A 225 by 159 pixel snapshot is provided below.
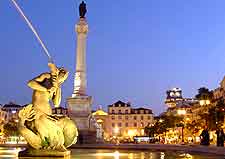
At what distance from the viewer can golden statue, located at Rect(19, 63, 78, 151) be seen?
19.4 meters

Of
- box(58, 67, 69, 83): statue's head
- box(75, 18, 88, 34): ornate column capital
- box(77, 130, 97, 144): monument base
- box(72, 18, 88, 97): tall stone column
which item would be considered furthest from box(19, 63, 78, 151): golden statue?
box(75, 18, 88, 34): ornate column capital

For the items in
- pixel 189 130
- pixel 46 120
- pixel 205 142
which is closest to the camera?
pixel 46 120

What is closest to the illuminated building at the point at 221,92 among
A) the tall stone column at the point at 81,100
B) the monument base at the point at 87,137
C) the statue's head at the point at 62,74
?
the tall stone column at the point at 81,100

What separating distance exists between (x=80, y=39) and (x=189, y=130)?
45.2 metres

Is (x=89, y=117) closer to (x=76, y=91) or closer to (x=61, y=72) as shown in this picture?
(x=76, y=91)

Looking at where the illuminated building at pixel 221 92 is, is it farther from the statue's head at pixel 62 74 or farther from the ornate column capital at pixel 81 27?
the statue's head at pixel 62 74

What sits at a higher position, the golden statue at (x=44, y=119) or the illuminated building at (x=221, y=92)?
the illuminated building at (x=221, y=92)

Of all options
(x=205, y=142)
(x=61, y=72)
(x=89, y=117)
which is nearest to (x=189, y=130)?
(x=89, y=117)

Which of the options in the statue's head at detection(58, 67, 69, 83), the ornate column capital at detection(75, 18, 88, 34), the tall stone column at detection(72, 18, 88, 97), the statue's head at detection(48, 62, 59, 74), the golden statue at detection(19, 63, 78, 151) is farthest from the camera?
the ornate column capital at detection(75, 18, 88, 34)

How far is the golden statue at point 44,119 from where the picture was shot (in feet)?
63.6

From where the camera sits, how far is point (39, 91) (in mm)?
19672

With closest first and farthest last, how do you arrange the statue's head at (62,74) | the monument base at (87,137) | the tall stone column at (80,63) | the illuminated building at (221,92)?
the statue's head at (62,74)
the monument base at (87,137)
the tall stone column at (80,63)
the illuminated building at (221,92)

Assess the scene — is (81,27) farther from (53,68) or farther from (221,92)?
(221,92)

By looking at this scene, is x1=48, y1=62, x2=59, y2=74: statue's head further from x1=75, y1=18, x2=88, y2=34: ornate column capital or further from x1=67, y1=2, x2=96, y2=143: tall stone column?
x1=75, y1=18, x2=88, y2=34: ornate column capital
